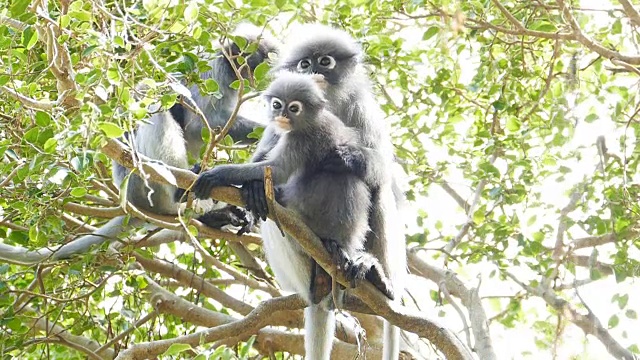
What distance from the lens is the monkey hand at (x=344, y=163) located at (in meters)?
4.47

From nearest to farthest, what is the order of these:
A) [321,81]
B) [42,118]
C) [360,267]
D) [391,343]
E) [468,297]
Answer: [42,118]
[360,267]
[391,343]
[321,81]
[468,297]

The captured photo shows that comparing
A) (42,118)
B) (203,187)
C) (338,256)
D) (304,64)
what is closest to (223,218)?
(304,64)

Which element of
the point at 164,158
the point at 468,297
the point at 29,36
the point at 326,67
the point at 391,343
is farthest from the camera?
the point at 164,158

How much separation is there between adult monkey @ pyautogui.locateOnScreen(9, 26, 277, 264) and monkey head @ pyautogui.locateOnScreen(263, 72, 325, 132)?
877 millimetres

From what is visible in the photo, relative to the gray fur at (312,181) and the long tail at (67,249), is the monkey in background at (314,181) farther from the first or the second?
the long tail at (67,249)

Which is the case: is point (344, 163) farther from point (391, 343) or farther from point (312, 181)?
point (391, 343)

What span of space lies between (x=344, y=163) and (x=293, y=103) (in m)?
0.41

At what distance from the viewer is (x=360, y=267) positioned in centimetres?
435

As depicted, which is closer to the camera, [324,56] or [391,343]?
[391,343]

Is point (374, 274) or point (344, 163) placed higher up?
point (344, 163)

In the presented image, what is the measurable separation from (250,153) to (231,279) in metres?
1.23

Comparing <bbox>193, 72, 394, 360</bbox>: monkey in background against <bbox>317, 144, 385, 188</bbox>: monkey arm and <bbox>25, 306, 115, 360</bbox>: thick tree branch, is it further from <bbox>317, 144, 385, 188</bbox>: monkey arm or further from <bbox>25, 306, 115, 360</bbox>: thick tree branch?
<bbox>25, 306, 115, 360</bbox>: thick tree branch

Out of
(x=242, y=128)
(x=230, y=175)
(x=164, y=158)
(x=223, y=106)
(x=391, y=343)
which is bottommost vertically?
(x=391, y=343)

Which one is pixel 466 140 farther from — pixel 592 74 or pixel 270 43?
pixel 270 43
